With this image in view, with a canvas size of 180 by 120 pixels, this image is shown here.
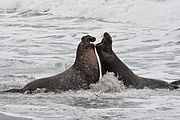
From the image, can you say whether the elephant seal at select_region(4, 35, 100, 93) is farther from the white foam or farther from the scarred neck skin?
the white foam

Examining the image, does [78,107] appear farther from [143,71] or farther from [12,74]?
[143,71]

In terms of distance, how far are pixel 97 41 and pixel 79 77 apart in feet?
25.2

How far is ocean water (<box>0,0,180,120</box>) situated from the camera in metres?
5.92

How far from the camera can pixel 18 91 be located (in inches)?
277

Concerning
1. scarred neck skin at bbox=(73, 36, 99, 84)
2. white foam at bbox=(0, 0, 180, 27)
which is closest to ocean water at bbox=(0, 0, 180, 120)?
white foam at bbox=(0, 0, 180, 27)

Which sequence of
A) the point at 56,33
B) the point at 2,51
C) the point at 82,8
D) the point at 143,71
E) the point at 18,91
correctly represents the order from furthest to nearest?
the point at 82,8
the point at 56,33
the point at 2,51
the point at 143,71
the point at 18,91

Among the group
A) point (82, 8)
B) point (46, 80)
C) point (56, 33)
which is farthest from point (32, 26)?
point (46, 80)

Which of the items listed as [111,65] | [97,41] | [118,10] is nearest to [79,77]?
A: [111,65]

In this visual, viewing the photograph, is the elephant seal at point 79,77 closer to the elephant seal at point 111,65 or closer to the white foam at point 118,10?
the elephant seal at point 111,65

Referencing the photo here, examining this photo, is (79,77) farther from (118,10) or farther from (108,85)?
(118,10)

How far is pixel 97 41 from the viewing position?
587 inches

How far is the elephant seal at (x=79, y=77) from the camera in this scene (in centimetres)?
713

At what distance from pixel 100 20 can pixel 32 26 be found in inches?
106

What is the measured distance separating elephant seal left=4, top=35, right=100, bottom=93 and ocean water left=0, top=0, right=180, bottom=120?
0.51 ft
